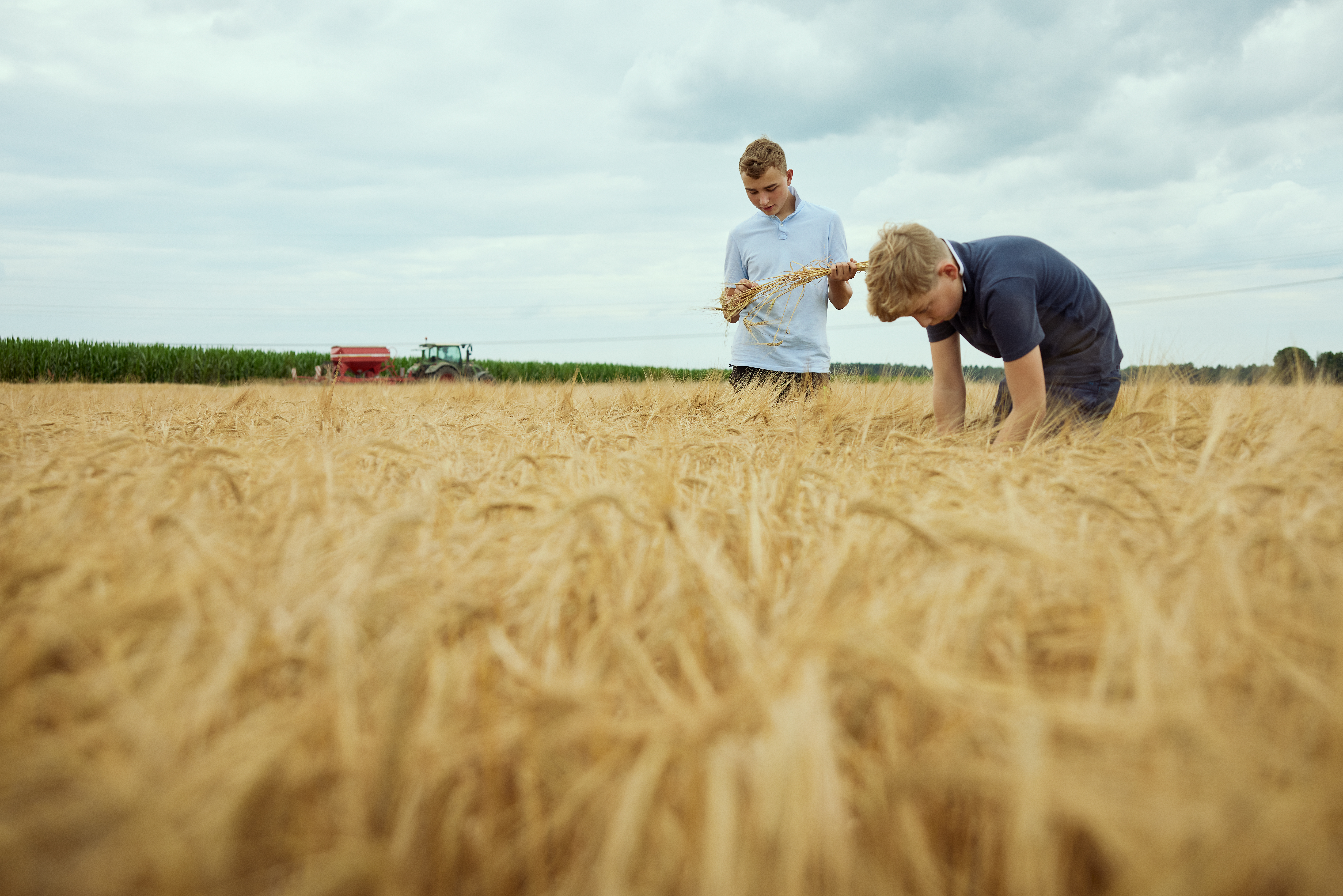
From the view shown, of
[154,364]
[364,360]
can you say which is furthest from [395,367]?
[154,364]

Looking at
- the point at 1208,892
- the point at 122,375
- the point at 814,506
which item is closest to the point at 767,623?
the point at 1208,892

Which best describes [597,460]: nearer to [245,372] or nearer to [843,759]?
[843,759]

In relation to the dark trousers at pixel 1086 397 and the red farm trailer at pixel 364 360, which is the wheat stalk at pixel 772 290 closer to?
the dark trousers at pixel 1086 397

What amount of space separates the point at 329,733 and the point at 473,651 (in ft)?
0.52

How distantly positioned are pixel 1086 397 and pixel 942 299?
0.84 m

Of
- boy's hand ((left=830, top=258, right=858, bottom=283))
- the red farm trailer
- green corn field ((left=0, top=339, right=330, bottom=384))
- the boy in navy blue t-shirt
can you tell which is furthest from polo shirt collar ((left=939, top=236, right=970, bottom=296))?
green corn field ((left=0, top=339, right=330, bottom=384))

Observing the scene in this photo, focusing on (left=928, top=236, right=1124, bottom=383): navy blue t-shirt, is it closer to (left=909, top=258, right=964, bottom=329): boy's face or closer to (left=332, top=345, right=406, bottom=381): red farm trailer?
(left=909, top=258, right=964, bottom=329): boy's face

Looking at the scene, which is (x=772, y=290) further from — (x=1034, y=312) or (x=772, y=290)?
(x=1034, y=312)

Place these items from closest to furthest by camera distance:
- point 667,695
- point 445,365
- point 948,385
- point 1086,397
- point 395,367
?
point 667,695 < point 1086,397 < point 948,385 < point 445,365 < point 395,367

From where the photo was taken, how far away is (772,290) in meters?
4.04

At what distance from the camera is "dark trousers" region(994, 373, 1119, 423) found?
276 centimetres

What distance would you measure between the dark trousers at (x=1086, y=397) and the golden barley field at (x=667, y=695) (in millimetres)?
1532

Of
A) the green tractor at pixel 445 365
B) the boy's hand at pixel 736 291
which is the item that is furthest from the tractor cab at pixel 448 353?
the boy's hand at pixel 736 291

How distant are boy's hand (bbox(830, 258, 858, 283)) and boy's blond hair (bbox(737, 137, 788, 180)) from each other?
61 centimetres
